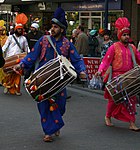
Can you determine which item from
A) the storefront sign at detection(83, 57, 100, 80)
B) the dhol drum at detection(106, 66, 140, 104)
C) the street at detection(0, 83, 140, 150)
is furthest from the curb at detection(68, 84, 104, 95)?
the dhol drum at detection(106, 66, 140, 104)

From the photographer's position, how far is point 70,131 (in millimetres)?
7660

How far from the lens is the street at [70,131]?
22.0 feet

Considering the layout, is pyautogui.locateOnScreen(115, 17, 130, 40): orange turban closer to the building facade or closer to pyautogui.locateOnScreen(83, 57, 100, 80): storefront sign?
pyautogui.locateOnScreen(83, 57, 100, 80): storefront sign

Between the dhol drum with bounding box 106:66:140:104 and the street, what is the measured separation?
1.95ft

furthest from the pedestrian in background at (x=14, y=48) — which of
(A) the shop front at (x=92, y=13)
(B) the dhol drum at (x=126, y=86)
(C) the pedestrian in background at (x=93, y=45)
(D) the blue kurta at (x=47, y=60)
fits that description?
(A) the shop front at (x=92, y=13)

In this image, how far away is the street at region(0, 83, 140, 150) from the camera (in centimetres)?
672

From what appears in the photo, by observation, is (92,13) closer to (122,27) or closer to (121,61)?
(122,27)

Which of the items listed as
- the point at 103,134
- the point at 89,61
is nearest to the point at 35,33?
the point at 89,61

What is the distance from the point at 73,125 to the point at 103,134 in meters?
0.79

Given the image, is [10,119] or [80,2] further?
[80,2]

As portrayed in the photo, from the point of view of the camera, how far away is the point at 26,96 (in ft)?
38.6

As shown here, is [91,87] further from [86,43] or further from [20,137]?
[20,137]

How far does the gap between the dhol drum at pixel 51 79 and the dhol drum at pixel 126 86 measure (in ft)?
3.69

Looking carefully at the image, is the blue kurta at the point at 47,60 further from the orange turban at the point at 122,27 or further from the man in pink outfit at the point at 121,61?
the orange turban at the point at 122,27
